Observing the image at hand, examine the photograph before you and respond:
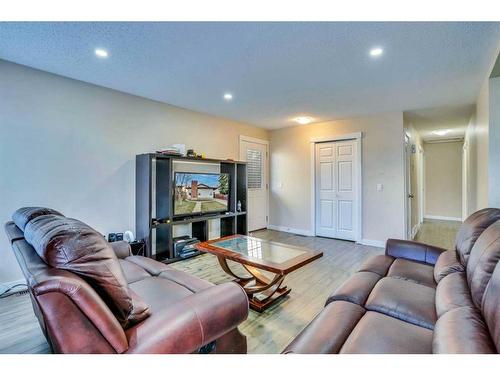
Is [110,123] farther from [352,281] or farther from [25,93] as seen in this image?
[352,281]

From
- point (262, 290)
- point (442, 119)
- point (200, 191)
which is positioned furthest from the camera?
point (442, 119)

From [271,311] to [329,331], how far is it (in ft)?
3.79

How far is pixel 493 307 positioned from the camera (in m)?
0.96

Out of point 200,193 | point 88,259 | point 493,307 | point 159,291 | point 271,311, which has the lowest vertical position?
point 271,311

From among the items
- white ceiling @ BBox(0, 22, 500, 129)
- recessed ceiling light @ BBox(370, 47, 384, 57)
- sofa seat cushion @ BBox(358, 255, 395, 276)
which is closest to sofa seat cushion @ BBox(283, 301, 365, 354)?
sofa seat cushion @ BBox(358, 255, 395, 276)

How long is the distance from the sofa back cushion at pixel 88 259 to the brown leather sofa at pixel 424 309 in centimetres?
74

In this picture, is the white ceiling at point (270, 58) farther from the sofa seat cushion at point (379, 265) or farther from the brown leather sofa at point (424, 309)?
the sofa seat cushion at point (379, 265)

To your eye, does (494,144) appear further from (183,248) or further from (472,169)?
(183,248)

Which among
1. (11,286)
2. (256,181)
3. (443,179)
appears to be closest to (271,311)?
(11,286)

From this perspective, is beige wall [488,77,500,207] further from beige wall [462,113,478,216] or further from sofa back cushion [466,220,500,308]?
sofa back cushion [466,220,500,308]

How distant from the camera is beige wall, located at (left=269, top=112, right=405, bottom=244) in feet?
14.3

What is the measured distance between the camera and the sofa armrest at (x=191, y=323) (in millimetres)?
1039

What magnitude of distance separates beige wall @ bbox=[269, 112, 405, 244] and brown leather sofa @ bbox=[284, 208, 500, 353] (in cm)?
263
